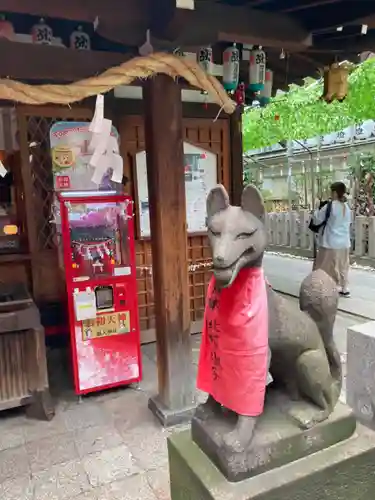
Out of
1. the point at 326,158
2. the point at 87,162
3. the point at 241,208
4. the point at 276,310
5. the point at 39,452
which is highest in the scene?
the point at 326,158

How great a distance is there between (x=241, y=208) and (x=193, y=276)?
3.99m

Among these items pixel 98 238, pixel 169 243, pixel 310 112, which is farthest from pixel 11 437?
pixel 310 112

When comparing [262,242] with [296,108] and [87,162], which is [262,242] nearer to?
[87,162]

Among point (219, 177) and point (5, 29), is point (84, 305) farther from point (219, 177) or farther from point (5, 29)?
point (219, 177)

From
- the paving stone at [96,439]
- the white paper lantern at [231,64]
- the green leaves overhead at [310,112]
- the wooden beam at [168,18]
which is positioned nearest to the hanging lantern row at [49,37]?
the wooden beam at [168,18]

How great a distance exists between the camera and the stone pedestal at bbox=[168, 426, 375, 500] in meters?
1.53

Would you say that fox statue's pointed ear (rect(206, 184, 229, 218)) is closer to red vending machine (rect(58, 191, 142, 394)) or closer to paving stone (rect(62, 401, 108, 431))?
red vending machine (rect(58, 191, 142, 394))

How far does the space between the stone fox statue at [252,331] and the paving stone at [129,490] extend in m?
1.19

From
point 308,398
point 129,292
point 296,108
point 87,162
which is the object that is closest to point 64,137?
point 87,162

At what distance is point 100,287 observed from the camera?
380 cm

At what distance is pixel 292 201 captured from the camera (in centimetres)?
1631

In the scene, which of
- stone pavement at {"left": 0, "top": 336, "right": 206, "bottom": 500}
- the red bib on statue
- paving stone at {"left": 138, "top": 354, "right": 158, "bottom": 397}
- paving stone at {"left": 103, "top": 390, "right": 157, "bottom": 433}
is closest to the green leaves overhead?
paving stone at {"left": 138, "top": 354, "right": 158, "bottom": 397}

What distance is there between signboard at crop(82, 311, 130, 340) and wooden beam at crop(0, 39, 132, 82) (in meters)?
2.05

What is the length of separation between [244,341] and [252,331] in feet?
0.16
